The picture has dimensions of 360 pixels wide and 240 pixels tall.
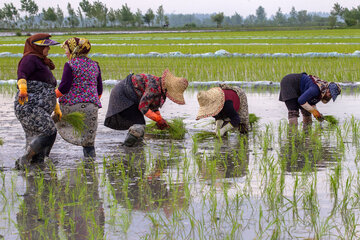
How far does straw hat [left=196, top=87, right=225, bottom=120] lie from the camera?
6.09 metres

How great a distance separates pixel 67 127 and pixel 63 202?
171 centimetres

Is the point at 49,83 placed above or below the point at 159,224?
above

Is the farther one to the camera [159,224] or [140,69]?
[140,69]

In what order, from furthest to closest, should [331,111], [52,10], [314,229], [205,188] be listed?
[52,10], [331,111], [205,188], [314,229]

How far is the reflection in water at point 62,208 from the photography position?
11.1 feet

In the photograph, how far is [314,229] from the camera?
340cm

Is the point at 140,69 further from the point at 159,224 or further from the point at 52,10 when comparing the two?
the point at 52,10

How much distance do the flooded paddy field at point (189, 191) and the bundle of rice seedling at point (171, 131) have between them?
13cm

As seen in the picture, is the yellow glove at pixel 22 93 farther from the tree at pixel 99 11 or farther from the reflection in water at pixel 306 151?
the tree at pixel 99 11

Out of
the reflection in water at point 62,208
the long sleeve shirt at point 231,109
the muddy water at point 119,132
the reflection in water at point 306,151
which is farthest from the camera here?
the long sleeve shirt at point 231,109

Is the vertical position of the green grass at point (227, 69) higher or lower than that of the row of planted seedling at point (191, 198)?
lower

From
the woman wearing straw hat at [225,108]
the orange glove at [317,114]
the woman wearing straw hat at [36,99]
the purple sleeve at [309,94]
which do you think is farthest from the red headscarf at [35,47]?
the orange glove at [317,114]

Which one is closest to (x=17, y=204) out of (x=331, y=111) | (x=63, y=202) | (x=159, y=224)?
(x=63, y=202)

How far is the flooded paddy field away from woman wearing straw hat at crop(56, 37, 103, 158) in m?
0.21
